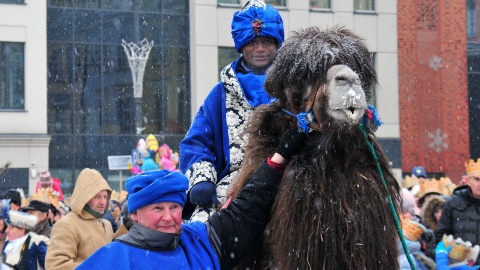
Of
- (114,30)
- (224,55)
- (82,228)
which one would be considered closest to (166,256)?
(82,228)

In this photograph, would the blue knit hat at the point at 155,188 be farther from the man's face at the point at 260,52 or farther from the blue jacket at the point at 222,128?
the man's face at the point at 260,52

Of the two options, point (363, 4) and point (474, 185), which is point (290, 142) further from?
point (363, 4)

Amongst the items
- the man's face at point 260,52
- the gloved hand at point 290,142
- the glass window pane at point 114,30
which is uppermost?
the glass window pane at point 114,30

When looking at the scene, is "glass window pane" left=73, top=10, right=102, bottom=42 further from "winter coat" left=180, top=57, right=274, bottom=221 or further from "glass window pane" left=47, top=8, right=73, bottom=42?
"winter coat" left=180, top=57, right=274, bottom=221

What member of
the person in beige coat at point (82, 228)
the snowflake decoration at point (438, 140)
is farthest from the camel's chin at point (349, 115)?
the snowflake decoration at point (438, 140)

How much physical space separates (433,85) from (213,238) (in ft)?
94.2

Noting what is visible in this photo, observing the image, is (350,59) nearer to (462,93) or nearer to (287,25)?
(287,25)

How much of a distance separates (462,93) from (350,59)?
2932cm

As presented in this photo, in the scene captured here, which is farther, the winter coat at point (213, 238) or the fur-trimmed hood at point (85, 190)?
the fur-trimmed hood at point (85, 190)

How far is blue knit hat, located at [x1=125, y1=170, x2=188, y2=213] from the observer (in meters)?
3.46

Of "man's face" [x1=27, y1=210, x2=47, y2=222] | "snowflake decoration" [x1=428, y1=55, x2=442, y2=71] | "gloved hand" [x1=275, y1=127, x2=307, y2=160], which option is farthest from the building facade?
"gloved hand" [x1=275, y1=127, x2=307, y2=160]

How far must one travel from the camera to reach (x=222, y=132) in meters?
4.25

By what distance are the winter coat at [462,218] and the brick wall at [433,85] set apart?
2363 cm

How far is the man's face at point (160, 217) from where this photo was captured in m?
3.43
